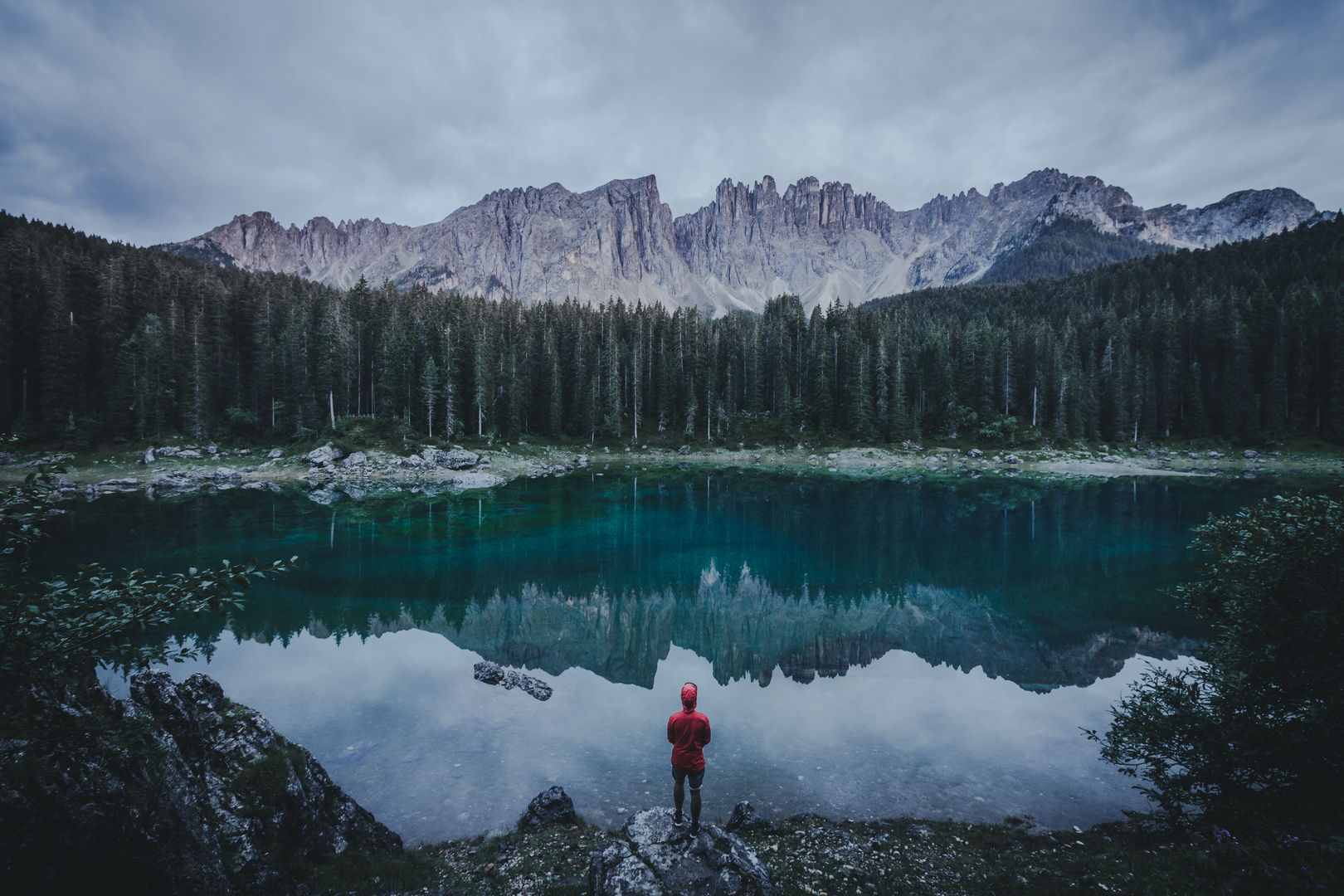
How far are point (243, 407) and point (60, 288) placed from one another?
21.3 metres

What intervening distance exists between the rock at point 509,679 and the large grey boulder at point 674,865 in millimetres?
8457

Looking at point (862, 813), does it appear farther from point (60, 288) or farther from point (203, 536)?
point (60, 288)

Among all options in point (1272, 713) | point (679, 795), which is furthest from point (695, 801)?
point (1272, 713)

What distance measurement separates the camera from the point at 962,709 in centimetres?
1523

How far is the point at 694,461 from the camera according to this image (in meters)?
82.4

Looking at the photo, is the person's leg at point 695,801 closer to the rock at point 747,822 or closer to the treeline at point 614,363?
the rock at point 747,822

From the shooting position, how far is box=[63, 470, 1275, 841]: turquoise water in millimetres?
12078

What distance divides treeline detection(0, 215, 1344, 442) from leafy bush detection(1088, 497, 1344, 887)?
70273mm

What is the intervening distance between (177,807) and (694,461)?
251ft

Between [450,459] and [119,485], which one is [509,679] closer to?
[450,459]

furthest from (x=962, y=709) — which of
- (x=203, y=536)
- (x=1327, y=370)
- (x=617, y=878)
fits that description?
(x=1327, y=370)

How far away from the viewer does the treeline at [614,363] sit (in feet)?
206

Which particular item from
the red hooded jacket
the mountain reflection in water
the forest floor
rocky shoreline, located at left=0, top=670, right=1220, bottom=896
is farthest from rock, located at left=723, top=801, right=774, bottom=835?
the forest floor

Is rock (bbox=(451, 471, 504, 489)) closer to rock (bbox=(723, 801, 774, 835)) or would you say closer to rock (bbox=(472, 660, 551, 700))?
rock (bbox=(472, 660, 551, 700))
